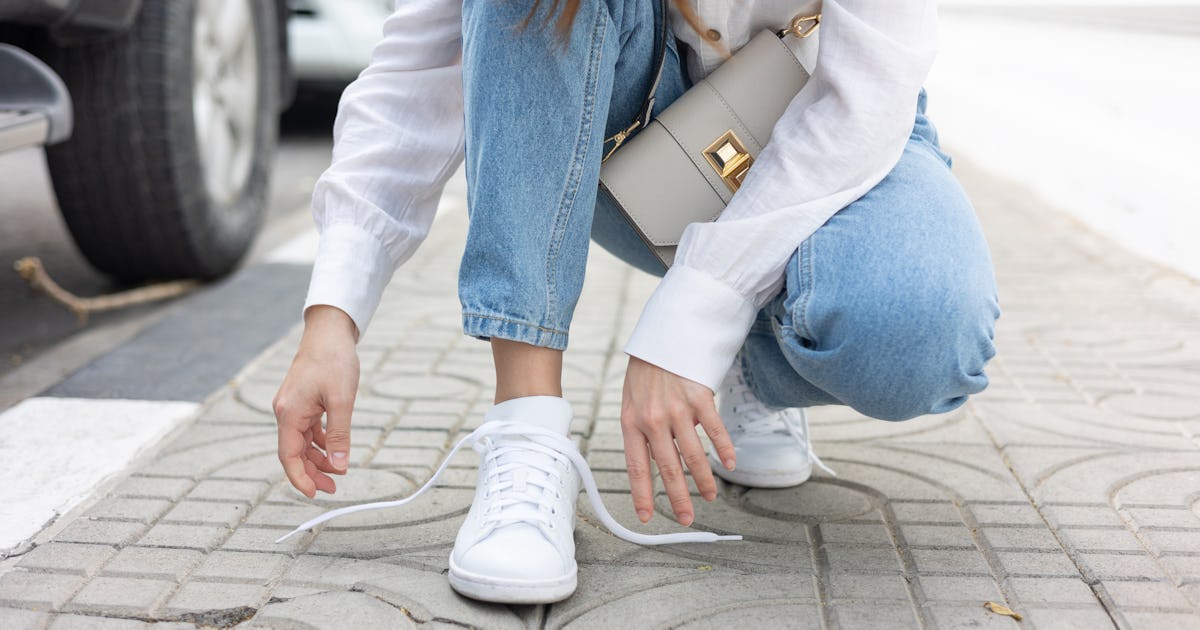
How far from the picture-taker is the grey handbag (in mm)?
1326

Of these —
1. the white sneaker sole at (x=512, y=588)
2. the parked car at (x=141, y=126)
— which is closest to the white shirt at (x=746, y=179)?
the white sneaker sole at (x=512, y=588)

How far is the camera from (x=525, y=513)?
1245mm

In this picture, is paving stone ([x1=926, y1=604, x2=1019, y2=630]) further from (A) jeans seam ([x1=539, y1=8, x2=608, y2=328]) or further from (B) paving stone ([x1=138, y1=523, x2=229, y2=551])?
(B) paving stone ([x1=138, y1=523, x2=229, y2=551])

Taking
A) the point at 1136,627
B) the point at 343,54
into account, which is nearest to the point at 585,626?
the point at 1136,627

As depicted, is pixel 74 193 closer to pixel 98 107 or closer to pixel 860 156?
pixel 98 107

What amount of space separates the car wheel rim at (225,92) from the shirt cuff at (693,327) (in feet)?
5.26

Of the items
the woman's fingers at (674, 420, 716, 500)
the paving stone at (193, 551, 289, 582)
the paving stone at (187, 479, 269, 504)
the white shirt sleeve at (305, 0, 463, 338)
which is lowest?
the paving stone at (187, 479, 269, 504)

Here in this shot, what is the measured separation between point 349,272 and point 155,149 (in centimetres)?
124

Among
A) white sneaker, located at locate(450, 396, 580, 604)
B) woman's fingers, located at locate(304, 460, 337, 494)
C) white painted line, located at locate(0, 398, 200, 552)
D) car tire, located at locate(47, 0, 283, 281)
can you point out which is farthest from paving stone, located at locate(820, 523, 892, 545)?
car tire, located at locate(47, 0, 283, 281)

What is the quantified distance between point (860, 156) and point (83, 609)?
3.10 feet

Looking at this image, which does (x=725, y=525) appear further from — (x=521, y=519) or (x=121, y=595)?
(x=121, y=595)

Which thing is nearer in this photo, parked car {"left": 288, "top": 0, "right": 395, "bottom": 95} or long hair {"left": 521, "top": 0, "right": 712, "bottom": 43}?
long hair {"left": 521, "top": 0, "right": 712, "bottom": 43}

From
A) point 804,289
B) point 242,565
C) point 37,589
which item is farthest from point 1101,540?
point 37,589

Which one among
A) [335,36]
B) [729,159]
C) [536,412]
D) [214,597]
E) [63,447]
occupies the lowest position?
[335,36]
